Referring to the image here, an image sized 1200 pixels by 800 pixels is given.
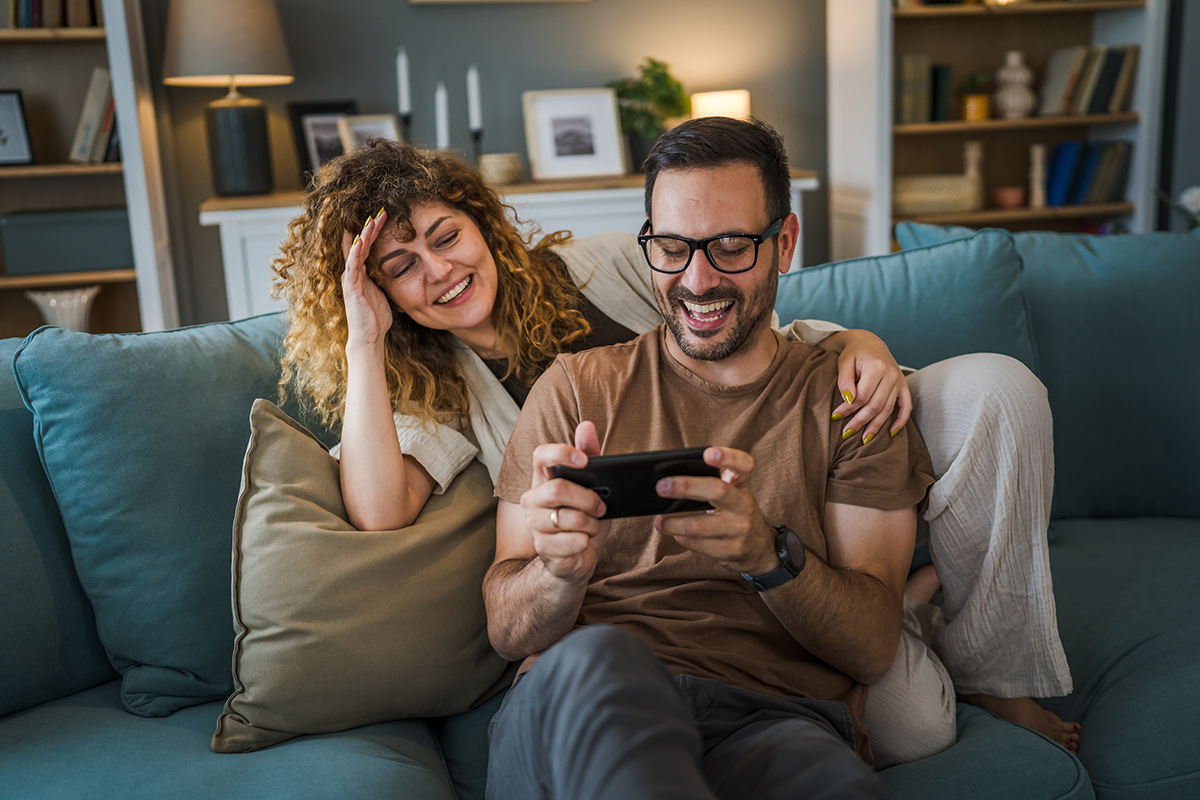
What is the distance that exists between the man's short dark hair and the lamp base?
2280 mm

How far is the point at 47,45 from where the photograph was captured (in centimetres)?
323

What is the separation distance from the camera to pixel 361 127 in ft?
11.0

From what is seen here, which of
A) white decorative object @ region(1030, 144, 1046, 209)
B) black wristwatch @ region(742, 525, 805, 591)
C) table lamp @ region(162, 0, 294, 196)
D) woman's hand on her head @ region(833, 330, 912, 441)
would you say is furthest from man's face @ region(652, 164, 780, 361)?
white decorative object @ region(1030, 144, 1046, 209)

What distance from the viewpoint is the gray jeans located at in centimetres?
79

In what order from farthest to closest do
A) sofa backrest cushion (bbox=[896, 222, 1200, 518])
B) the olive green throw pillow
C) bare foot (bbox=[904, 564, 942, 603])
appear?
sofa backrest cushion (bbox=[896, 222, 1200, 518]) < bare foot (bbox=[904, 564, 942, 603]) < the olive green throw pillow

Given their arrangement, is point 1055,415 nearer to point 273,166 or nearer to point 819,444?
point 819,444

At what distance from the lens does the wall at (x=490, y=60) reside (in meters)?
3.43

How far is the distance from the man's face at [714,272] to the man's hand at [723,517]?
31 cm

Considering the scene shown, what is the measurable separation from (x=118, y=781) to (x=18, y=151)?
114 inches

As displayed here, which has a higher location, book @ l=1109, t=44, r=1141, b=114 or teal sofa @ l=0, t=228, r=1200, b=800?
book @ l=1109, t=44, r=1141, b=114

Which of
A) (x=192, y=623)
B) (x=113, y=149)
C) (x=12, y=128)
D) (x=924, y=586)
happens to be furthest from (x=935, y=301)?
(x=12, y=128)

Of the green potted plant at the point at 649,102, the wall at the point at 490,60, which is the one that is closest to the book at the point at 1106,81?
the wall at the point at 490,60

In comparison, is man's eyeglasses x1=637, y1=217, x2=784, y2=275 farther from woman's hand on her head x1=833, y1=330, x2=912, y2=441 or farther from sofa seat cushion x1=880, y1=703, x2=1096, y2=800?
sofa seat cushion x1=880, y1=703, x2=1096, y2=800

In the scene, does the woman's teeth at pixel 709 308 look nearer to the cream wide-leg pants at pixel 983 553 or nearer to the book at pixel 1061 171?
the cream wide-leg pants at pixel 983 553
